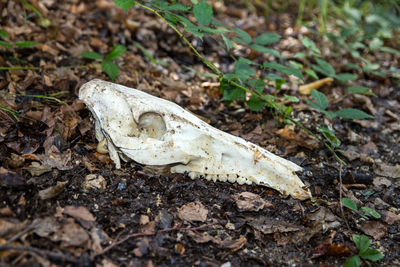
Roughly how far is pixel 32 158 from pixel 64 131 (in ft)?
1.31

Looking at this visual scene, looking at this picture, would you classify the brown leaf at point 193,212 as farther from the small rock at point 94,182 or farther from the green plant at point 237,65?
the green plant at point 237,65

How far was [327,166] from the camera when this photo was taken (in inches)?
126

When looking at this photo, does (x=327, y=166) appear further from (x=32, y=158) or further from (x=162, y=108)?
(x=32, y=158)

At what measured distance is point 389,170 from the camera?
3.26 metres

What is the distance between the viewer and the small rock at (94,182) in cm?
246

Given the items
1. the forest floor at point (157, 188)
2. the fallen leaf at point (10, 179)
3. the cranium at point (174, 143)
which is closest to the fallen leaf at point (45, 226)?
the forest floor at point (157, 188)

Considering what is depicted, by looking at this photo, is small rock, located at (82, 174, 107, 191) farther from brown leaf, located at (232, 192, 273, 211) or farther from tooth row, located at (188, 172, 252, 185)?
brown leaf, located at (232, 192, 273, 211)

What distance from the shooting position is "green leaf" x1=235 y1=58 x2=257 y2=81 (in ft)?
10.2

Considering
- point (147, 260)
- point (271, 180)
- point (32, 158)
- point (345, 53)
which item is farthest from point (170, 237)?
point (345, 53)

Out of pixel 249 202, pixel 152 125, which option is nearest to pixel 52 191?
pixel 152 125

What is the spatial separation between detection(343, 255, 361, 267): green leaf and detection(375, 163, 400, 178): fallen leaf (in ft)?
4.34

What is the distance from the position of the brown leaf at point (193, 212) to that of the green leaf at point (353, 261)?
96cm

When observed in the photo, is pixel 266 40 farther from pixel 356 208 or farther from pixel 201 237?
A: pixel 201 237

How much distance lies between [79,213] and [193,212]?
77cm
